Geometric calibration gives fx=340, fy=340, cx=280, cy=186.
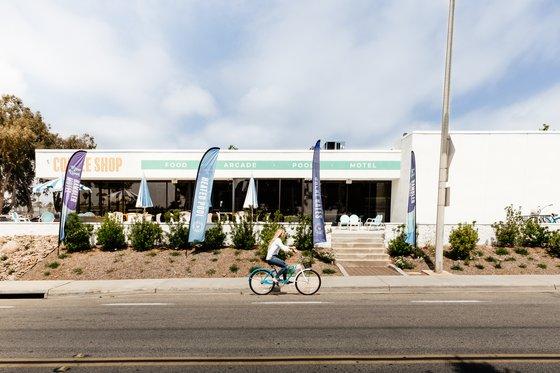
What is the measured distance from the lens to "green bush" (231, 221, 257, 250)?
14.4m

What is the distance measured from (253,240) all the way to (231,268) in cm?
248

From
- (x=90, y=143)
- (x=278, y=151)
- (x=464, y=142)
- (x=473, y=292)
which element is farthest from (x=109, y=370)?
(x=90, y=143)

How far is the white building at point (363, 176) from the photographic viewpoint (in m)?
18.1

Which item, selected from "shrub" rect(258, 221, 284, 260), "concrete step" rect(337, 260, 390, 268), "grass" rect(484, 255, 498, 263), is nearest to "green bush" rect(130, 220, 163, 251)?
"shrub" rect(258, 221, 284, 260)

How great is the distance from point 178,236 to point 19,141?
66.2ft

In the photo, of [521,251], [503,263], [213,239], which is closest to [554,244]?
[521,251]

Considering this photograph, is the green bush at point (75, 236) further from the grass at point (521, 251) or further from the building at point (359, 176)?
the grass at point (521, 251)

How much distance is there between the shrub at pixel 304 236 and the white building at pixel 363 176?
21.2 ft

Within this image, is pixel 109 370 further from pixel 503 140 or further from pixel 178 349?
pixel 503 140

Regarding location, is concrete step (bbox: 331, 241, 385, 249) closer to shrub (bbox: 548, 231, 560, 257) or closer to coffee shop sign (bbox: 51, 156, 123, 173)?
shrub (bbox: 548, 231, 560, 257)

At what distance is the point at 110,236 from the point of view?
1427 cm

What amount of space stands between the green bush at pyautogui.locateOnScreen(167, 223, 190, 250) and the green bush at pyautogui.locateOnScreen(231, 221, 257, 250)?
6.49 ft

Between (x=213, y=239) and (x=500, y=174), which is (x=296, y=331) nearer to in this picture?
(x=213, y=239)

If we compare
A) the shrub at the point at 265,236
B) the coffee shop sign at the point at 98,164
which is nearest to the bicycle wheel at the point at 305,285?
the shrub at the point at 265,236
